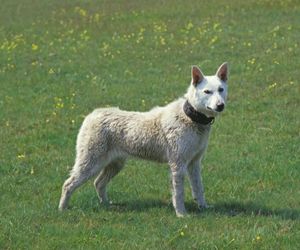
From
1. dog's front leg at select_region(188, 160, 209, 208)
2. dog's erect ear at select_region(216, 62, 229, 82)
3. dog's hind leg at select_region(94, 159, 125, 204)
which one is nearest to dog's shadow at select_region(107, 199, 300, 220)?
dog's front leg at select_region(188, 160, 209, 208)

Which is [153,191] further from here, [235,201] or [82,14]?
[82,14]

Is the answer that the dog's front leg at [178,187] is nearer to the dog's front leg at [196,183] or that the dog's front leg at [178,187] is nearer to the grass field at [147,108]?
the grass field at [147,108]

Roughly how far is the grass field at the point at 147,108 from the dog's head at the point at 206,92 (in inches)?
55.3

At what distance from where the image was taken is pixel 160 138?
29.7 feet

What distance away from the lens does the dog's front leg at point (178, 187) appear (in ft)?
28.9

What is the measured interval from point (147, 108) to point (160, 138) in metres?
5.66

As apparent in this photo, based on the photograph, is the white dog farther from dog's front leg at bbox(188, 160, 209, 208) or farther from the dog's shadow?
the dog's shadow

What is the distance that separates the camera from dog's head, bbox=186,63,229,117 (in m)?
8.47

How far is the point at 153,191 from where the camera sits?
9867 mm

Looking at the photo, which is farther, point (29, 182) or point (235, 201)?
point (29, 182)

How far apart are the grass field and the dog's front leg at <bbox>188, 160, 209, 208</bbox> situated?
15 centimetres

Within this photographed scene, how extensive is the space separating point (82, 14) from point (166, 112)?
2028 centimetres

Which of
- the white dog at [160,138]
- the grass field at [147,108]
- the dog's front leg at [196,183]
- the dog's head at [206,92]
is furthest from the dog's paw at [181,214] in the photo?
the dog's head at [206,92]

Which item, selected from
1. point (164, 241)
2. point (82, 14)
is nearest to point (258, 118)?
point (164, 241)
